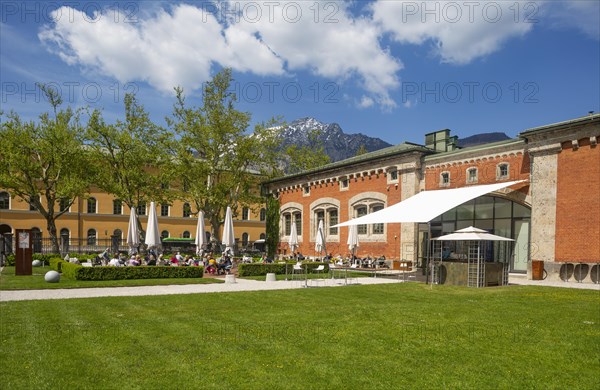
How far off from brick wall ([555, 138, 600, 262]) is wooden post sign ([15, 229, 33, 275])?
2388cm

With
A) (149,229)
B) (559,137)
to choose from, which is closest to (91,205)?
(149,229)

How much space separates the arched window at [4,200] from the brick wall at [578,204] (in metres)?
50.4

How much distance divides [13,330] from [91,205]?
157 feet

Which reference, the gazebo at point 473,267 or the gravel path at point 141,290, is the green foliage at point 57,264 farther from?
the gazebo at point 473,267

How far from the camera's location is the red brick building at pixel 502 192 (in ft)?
64.2

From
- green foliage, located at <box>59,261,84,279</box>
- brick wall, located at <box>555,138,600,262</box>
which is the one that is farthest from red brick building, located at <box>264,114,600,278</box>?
green foliage, located at <box>59,261,84,279</box>

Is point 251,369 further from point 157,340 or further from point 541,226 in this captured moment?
point 541,226

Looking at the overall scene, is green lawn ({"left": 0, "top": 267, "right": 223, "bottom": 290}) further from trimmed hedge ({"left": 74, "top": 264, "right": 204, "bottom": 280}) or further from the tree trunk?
the tree trunk

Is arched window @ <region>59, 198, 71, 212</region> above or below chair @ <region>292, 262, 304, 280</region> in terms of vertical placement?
above

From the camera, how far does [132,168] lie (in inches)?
1497

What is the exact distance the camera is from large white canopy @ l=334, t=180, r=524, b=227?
19.9 metres

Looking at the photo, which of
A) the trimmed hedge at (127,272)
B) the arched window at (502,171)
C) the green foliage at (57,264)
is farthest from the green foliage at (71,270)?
the arched window at (502,171)

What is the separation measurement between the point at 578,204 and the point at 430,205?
6180 millimetres

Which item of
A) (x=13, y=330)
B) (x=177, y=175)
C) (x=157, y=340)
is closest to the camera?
(x=157, y=340)
